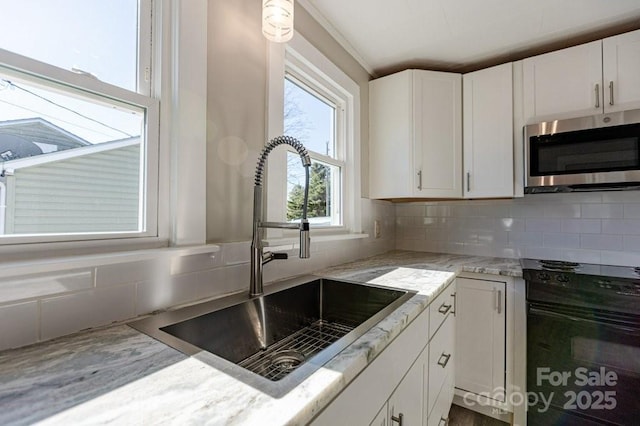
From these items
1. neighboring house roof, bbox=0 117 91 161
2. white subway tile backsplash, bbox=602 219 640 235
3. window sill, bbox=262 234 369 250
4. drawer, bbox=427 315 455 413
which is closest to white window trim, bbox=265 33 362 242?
window sill, bbox=262 234 369 250

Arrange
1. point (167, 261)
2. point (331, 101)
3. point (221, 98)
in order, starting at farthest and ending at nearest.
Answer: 1. point (331, 101)
2. point (221, 98)
3. point (167, 261)

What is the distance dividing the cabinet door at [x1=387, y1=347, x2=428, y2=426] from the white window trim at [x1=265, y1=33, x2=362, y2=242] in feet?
2.34

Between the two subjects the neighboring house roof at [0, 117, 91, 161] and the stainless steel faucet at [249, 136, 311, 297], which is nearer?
the neighboring house roof at [0, 117, 91, 161]

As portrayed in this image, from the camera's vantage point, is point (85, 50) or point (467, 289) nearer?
point (85, 50)

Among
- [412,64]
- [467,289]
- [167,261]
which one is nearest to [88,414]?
[167,261]

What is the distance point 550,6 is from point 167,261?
2.15 m

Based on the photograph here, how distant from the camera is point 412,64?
2.19 m

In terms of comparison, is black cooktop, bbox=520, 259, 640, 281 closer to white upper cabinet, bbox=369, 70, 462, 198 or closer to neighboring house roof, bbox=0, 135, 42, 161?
white upper cabinet, bbox=369, 70, 462, 198

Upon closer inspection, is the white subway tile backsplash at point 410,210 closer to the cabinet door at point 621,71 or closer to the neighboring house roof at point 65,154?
the cabinet door at point 621,71

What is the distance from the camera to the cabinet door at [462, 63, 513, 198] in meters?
1.96

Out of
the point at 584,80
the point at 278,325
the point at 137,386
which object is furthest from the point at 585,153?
the point at 137,386

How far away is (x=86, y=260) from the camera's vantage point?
0.71m

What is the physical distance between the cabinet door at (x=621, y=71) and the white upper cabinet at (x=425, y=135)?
76 cm

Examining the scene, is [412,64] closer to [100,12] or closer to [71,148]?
[100,12]
